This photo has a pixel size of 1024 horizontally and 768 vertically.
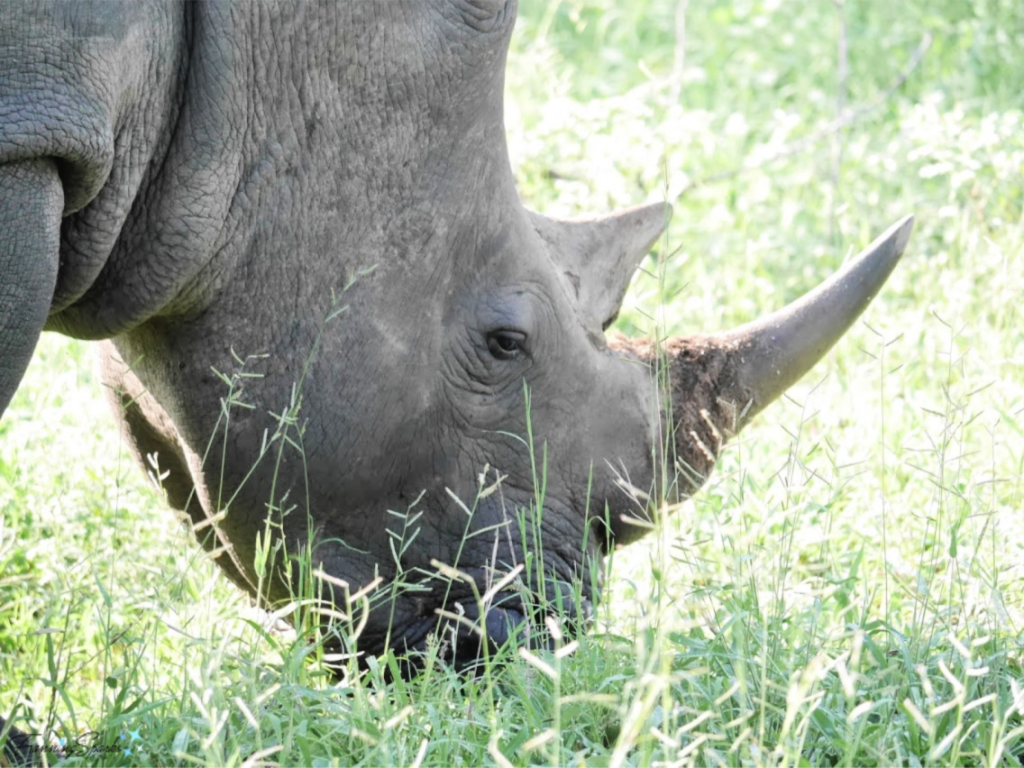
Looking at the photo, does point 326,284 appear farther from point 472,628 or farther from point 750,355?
point 750,355

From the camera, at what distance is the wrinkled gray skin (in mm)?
3113

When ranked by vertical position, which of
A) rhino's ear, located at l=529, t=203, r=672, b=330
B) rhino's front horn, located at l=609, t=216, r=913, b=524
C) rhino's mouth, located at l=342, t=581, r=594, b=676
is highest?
rhino's ear, located at l=529, t=203, r=672, b=330

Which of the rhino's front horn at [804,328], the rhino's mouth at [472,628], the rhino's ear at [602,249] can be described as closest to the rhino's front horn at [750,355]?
the rhino's front horn at [804,328]

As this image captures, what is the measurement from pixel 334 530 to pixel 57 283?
85 centimetres

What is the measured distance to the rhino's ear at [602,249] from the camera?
13.3ft

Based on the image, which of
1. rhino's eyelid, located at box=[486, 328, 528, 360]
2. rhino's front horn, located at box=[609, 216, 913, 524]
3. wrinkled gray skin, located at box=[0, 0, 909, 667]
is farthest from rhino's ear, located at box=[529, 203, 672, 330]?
rhino's eyelid, located at box=[486, 328, 528, 360]

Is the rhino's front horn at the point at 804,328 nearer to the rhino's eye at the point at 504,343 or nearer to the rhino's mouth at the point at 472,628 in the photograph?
the rhino's eye at the point at 504,343

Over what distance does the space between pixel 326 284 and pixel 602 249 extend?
0.93 meters

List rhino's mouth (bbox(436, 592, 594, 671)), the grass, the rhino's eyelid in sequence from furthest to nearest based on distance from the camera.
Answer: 1. the rhino's eyelid
2. rhino's mouth (bbox(436, 592, 594, 671))
3. the grass

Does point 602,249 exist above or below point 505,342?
above

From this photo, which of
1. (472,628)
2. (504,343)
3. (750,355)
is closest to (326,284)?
(504,343)

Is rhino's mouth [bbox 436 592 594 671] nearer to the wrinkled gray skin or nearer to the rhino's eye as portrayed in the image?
the wrinkled gray skin

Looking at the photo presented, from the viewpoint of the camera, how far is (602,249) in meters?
4.18

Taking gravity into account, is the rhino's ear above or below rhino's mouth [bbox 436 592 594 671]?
above
